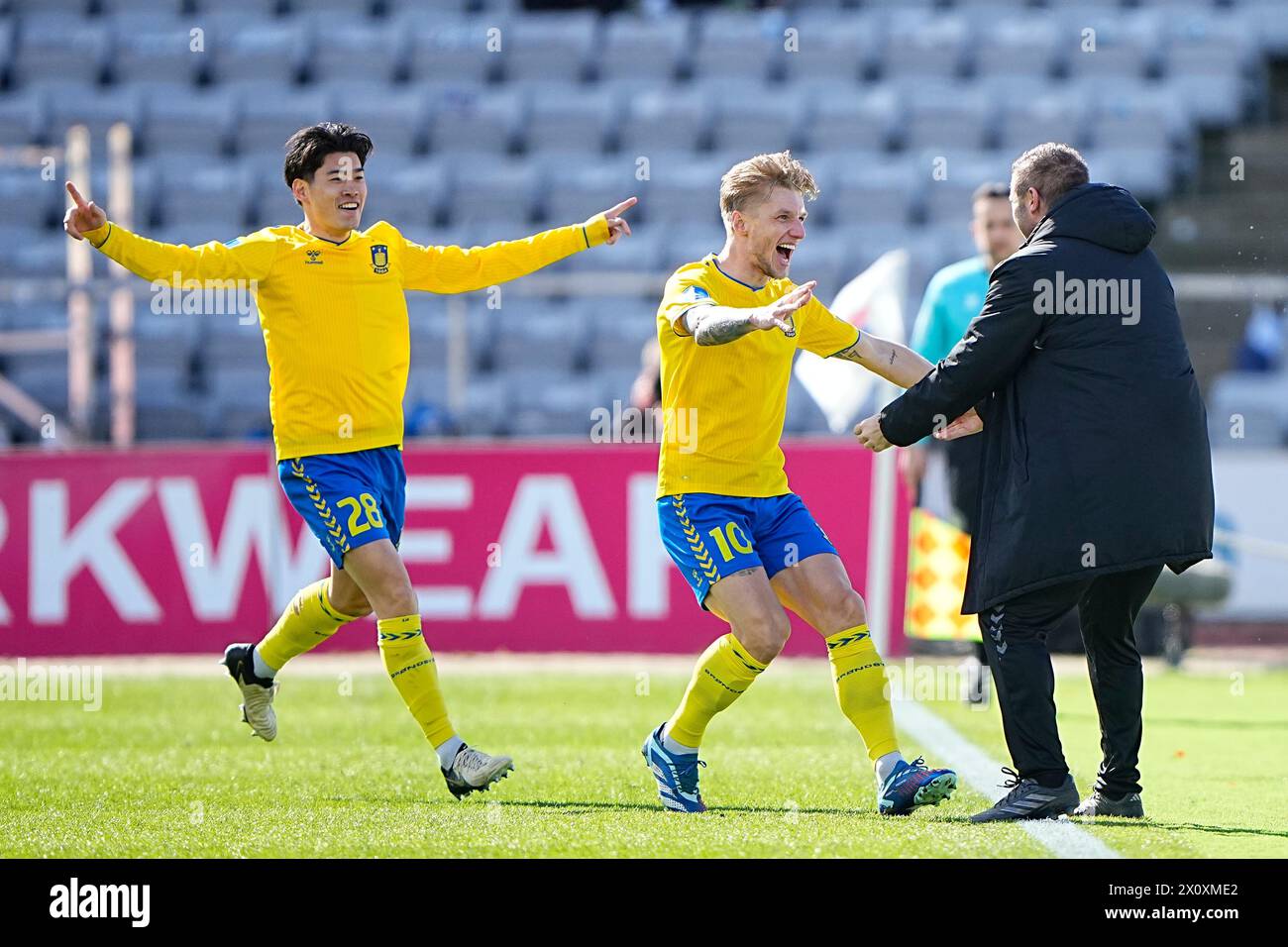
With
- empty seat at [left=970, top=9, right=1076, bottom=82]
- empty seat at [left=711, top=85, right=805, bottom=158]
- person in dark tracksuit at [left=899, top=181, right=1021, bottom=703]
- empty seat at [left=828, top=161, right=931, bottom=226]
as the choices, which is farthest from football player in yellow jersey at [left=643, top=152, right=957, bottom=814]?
empty seat at [left=970, top=9, right=1076, bottom=82]

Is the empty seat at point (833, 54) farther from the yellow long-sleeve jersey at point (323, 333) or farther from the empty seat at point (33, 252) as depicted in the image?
the yellow long-sleeve jersey at point (323, 333)

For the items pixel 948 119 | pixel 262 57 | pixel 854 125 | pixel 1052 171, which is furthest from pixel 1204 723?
pixel 262 57

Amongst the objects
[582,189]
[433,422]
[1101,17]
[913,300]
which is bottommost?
[433,422]

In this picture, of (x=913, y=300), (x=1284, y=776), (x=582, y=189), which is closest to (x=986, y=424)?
(x=1284, y=776)

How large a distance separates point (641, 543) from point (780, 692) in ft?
5.18

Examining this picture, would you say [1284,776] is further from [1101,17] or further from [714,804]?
[1101,17]

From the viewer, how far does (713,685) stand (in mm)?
5629

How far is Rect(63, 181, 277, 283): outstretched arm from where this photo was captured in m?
5.65

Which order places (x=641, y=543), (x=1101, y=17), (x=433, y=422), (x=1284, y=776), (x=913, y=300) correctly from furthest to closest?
(x=1101, y=17) → (x=913, y=300) → (x=433, y=422) → (x=641, y=543) → (x=1284, y=776)

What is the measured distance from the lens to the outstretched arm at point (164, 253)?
5652 millimetres

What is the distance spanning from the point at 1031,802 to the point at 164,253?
3.09 m

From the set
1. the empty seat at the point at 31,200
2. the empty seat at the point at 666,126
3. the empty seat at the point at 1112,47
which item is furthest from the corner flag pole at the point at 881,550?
the empty seat at the point at 31,200

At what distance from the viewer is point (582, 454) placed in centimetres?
1056

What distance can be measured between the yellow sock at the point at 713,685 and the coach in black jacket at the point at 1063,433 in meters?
0.69
